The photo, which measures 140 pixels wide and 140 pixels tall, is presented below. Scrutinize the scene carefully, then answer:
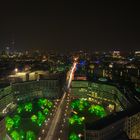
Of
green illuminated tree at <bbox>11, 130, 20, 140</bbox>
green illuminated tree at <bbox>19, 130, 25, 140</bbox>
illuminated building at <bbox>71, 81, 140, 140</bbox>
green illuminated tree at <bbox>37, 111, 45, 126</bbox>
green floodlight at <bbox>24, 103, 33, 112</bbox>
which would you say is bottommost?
green illuminated tree at <bbox>19, 130, 25, 140</bbox>

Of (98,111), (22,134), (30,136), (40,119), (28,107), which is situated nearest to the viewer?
(30,136)

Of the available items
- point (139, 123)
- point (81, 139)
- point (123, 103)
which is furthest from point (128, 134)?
point (123, 103)

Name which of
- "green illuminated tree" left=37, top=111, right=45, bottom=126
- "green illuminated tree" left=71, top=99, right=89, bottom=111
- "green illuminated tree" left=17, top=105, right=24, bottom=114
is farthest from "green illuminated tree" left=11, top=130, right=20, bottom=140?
"green illuminated tree" left=71, top=99, right=89, bottom=111

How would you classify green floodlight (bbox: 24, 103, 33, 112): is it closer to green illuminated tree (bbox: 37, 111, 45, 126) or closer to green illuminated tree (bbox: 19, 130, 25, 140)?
green illuminated tree (bbox: 37, 111, 45, 126)

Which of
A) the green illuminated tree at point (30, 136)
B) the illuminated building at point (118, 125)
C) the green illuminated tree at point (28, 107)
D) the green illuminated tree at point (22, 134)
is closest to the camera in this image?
the illuminated building at point (118, 125)

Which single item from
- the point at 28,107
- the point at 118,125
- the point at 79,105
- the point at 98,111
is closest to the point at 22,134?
the point at 28,107

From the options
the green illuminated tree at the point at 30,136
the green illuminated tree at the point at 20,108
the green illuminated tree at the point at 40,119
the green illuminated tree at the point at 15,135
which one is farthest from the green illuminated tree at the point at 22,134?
the green illuminated tree at the point at 20,108

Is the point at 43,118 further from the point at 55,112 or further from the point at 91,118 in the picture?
the point at 91,118

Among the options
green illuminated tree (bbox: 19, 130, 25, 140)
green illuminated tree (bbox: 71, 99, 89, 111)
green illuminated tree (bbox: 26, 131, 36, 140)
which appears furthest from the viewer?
green illuminated tree (bbox: 71, 99, 89, 111)

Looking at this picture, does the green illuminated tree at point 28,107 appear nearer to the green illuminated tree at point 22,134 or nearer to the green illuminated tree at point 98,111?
the green illuminated tree at point 22,134

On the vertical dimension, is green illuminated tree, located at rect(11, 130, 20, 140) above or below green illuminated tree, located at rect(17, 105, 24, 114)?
below

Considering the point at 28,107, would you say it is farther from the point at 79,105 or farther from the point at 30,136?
the point at 30,136
